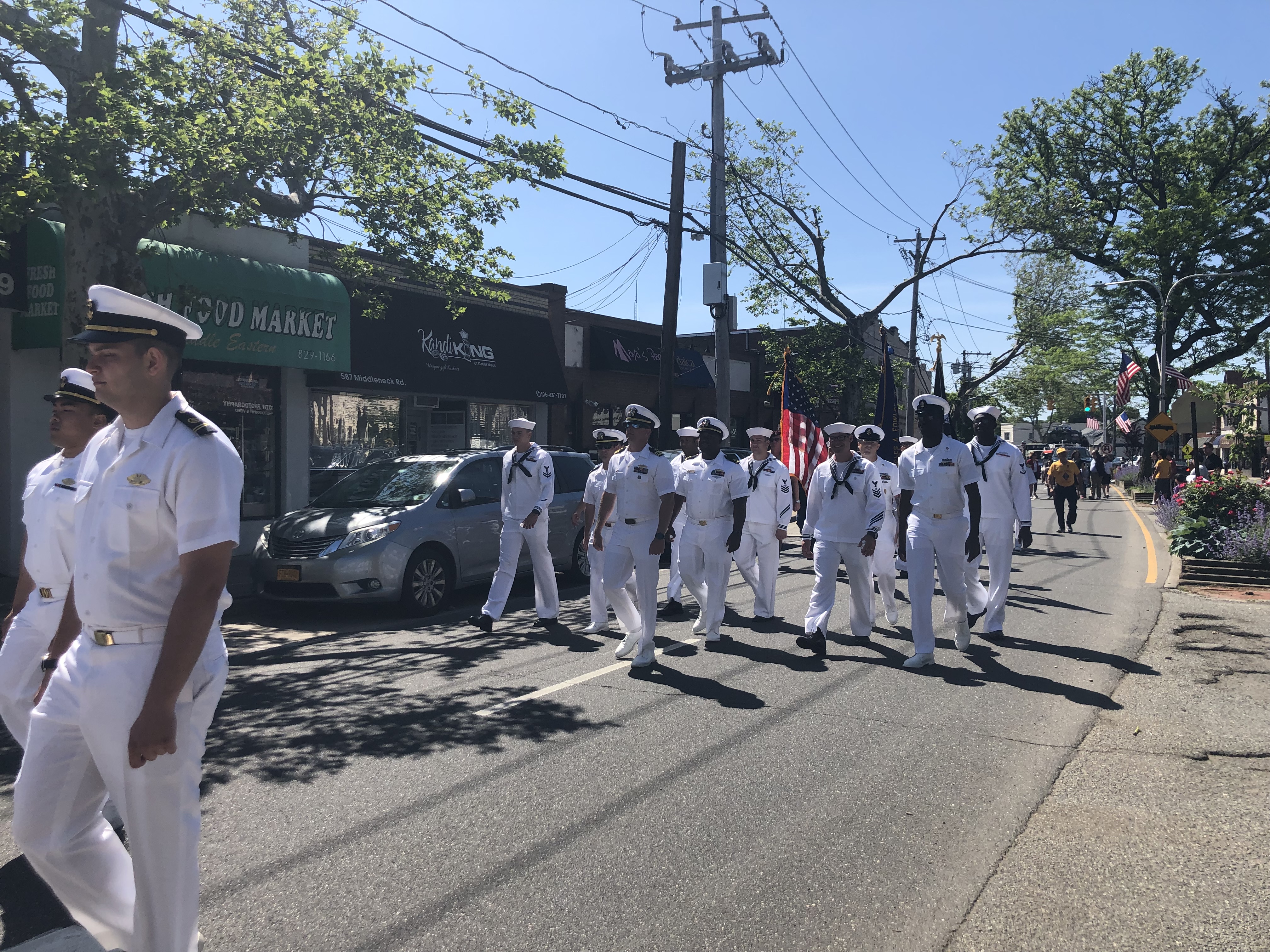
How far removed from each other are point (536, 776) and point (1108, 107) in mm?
39970

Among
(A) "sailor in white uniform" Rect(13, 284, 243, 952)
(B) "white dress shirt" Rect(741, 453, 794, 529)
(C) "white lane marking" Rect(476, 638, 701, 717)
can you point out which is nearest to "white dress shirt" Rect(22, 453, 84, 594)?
(A) "sailor in white uniform" Rect(13, 284, 243, 952)

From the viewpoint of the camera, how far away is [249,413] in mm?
16094

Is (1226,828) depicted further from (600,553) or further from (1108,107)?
(1108,107)

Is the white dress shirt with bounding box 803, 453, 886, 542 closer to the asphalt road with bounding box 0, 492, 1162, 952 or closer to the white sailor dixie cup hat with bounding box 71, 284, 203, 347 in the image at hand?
the asphalt road with bounding box 0, 492, 1162, 952

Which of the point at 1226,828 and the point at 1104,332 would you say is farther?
the point at 1104,332

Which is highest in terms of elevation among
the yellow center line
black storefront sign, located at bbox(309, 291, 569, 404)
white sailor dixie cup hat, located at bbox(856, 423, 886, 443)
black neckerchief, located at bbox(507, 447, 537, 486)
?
black storefront sign, located at bbox(309, 291, 569, 404)

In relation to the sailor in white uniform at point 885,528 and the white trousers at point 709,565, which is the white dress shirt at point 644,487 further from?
the sailor in white uniform at point 885,528

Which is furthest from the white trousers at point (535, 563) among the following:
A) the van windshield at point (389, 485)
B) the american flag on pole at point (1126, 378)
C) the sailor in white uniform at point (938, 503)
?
the american flag on pole at point (1126, 378)

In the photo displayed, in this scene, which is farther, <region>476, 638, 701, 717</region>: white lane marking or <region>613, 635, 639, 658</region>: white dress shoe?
<region>613, 635, 639, 658</region>: white dress shoe

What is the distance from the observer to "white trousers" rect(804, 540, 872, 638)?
26.6 feet

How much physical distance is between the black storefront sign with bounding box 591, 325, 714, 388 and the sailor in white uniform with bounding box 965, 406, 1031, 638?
13696 mm

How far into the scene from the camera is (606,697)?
6.72 meters

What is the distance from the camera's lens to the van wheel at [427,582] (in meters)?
10.1

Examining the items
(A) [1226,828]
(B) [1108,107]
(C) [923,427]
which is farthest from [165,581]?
(B) [1108,107]
